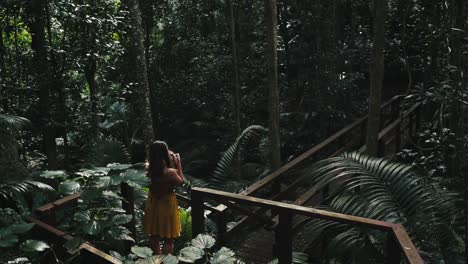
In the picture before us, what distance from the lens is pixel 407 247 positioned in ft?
8.86

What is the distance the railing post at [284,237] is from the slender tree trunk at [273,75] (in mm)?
3015

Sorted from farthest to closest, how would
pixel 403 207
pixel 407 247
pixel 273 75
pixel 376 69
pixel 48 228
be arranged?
pixel 273 75
pixel 376 69
pixel 403 207
pixel 48 228
pixel 407 247

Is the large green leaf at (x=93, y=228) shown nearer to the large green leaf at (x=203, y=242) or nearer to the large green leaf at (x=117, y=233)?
the large green leaf at (x=117, y=233)

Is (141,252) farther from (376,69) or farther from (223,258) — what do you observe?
(376,69)

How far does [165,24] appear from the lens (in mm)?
13523

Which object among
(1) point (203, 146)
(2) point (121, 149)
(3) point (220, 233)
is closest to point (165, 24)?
(1) point (203, 146)

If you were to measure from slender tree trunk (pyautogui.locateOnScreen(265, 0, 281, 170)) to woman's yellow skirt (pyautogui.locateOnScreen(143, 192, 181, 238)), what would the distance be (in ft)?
9.22

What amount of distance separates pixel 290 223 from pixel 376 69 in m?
3.27

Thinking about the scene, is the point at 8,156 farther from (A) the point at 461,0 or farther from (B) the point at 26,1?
(A) the point at 461,0

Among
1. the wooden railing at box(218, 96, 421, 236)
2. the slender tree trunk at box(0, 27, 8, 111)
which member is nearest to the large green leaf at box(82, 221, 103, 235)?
the wooden railing at box(218, 96, 421, 236)

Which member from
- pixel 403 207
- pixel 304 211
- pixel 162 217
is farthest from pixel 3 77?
pixel 403 207

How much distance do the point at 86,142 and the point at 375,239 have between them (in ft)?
21.7

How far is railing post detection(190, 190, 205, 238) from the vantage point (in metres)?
4.34

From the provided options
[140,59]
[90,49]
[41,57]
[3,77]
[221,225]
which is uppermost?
[90,49]
